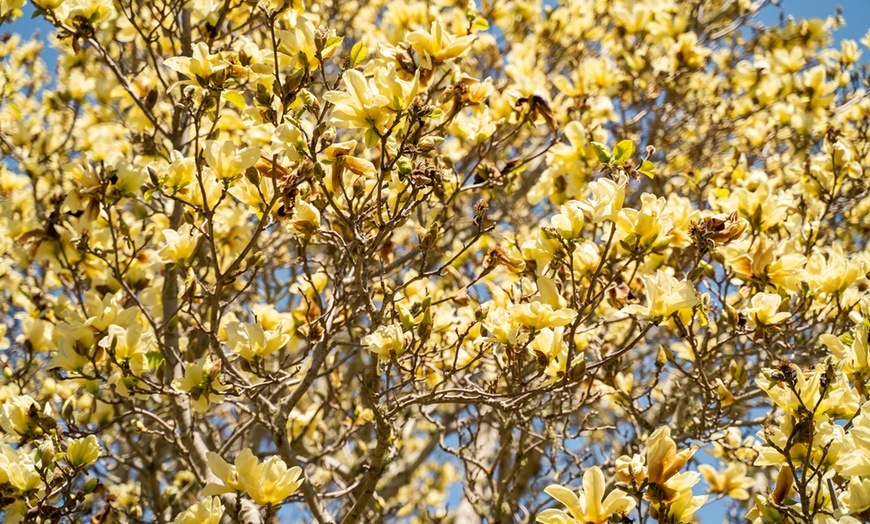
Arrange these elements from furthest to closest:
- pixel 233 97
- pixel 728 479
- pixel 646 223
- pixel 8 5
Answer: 1. pixel 728 479
2. pixel 8 5
3. pixel 233 97
4. pixel 646 223

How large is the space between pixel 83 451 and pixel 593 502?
1373 millimetres

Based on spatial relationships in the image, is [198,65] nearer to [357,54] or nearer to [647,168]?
[357,54]

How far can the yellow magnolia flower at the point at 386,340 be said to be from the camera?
165 cm

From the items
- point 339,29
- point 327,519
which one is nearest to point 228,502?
point 327,519

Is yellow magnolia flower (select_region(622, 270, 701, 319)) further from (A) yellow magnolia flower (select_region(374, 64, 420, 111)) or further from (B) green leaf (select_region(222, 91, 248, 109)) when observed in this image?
(B) green leaf (select_region(222, 91, 248, 109))

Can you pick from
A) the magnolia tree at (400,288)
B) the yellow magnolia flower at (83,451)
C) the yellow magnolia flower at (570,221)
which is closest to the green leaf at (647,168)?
the magnolia tree at (400,288)

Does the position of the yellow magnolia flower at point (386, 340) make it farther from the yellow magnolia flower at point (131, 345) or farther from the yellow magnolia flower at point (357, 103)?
the yellow magnolia flower at point (131, 345)

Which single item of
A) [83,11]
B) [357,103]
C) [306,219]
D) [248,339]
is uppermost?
[83,11]

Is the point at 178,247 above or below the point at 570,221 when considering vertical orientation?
above

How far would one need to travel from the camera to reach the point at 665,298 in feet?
5.15

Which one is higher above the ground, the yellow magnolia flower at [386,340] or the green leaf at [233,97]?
the green leaf at [233,97]

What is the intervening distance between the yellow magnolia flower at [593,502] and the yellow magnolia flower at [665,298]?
1.42ft

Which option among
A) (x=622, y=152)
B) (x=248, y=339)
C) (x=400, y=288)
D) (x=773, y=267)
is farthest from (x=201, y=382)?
(x=773, y=267)

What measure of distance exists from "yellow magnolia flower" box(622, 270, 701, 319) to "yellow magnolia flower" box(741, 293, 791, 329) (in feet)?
1.07
